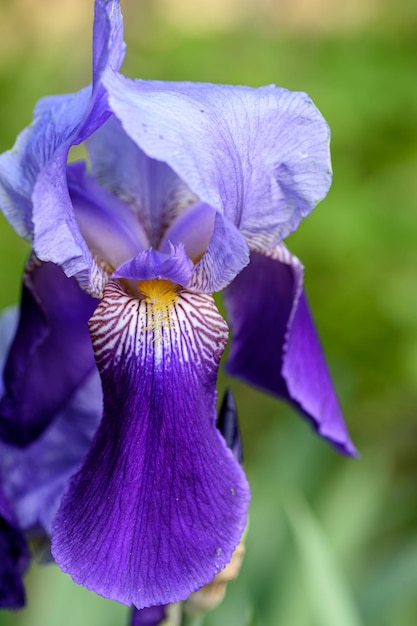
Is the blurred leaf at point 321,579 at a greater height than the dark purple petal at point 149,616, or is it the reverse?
the dark purple petal at point 149,616

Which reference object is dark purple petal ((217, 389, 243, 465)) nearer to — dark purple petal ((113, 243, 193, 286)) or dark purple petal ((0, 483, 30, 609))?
dark purple petal ((113, 243, 193, 286))

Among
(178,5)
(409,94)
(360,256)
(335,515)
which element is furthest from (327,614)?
(178,5)

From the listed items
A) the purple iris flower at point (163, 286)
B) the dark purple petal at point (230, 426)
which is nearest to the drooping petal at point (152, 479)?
the purple iris flower at point (163, 286)

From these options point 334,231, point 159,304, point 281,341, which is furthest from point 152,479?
point 334,231

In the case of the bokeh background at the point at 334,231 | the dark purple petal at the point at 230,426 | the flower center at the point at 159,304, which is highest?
the flower center at the point at 159,304

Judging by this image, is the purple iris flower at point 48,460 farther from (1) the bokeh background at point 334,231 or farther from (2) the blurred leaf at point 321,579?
(1) the bokeh background at point 334,231

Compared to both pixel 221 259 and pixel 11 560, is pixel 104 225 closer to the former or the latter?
pixel 221 259
